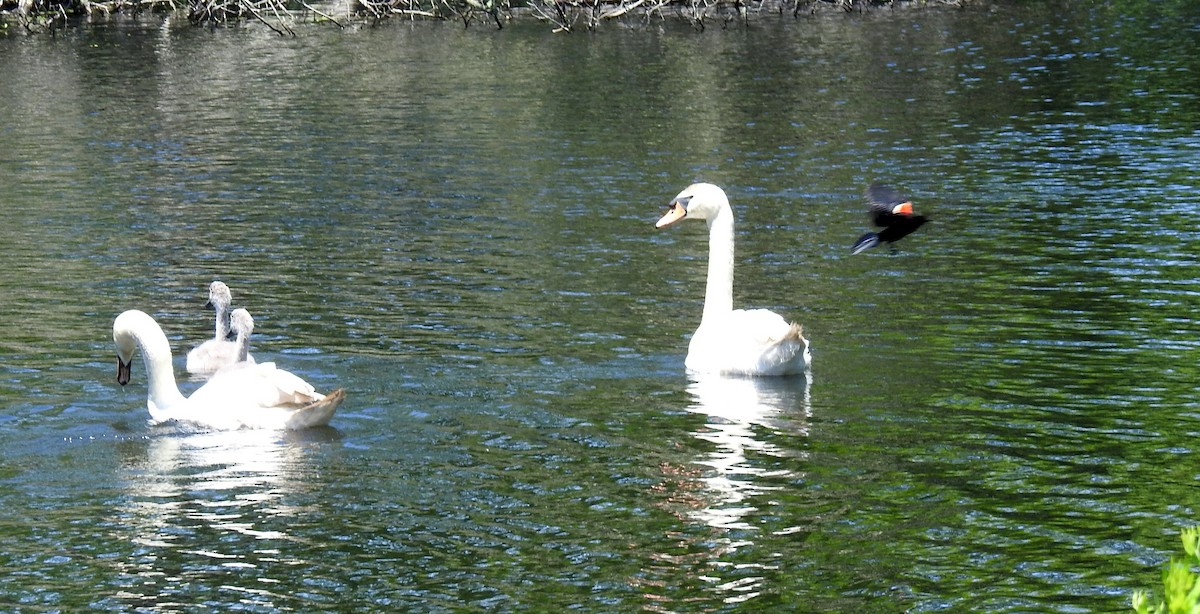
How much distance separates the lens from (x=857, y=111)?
110 ft

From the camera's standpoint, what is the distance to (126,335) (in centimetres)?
1224

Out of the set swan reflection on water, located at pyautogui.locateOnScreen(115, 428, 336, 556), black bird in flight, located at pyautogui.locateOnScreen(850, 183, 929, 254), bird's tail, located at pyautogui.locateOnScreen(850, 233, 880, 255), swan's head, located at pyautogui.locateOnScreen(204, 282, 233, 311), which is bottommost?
swan reflection on water, located at pyautogui.locateOnScreen(115, 428, 336, 556)

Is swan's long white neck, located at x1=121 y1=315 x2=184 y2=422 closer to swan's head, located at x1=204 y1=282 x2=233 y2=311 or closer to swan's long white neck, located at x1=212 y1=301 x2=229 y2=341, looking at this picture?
swan's long white neck, located at x1=212 y1=301 x2=229 y2=341

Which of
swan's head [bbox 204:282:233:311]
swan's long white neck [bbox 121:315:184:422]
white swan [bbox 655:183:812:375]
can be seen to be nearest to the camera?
swan's long white neck [bbox 121:315:184:422]

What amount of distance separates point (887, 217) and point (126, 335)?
5.48 meters

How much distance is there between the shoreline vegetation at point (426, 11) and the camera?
58.1 meters

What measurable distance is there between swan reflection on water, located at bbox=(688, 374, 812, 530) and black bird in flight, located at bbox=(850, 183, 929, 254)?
4.31ft

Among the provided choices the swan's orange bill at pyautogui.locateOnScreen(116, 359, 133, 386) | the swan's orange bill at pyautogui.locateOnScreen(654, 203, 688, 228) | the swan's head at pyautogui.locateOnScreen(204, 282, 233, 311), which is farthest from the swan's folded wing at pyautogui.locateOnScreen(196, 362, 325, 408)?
the swan's orange bill at pyautogui.locateOnScreen(654, 203, 688, 228)

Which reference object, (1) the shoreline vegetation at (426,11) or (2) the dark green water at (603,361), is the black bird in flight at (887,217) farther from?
(1) the shoreline vegetation at (426,11)

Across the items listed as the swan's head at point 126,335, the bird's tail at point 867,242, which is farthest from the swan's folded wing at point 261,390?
the bird's tail at point 867,242

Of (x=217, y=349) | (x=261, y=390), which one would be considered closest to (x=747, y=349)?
(x=261, y=390)

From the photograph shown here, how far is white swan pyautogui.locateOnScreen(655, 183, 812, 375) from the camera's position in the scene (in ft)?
42.9

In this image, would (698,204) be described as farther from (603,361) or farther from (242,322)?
(242,322)

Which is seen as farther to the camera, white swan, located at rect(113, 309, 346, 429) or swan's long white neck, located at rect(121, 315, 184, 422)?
swan's long white neck, located at rect(121, 315, 184, 422)
